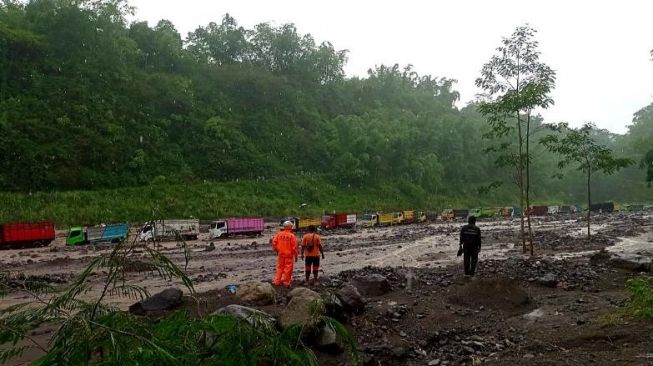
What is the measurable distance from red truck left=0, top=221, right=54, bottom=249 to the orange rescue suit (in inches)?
1053

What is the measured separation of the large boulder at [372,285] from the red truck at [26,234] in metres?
28.0

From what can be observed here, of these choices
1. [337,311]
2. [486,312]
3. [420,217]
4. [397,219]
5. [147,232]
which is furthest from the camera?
[420,217]

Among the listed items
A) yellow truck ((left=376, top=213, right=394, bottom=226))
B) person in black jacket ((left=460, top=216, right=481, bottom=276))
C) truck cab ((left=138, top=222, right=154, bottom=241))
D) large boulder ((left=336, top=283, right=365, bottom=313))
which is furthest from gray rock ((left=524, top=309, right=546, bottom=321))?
yellow truck ((left=376, top=213, right=394, bottom=226))

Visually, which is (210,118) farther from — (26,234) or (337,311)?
(337,311)

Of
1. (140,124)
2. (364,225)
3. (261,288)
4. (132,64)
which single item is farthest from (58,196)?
(261,288)

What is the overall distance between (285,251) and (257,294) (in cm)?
209

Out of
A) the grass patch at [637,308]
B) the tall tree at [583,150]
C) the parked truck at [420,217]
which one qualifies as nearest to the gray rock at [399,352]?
the grass patch at [637,308]

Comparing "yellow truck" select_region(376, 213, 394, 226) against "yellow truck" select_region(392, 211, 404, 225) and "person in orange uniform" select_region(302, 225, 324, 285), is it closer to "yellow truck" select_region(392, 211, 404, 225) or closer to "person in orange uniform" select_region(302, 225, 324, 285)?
"yellow truck" select_region(392, 211, 404, 225)

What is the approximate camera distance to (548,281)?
13812 mm

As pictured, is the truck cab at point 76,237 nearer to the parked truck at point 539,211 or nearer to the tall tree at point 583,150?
the tall tree at point 583,150

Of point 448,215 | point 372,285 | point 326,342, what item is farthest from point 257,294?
point 448,215

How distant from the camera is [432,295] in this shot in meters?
12.8

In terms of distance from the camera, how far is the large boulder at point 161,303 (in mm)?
10320

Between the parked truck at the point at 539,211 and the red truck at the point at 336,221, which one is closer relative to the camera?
the red truck at the point at 336,221
